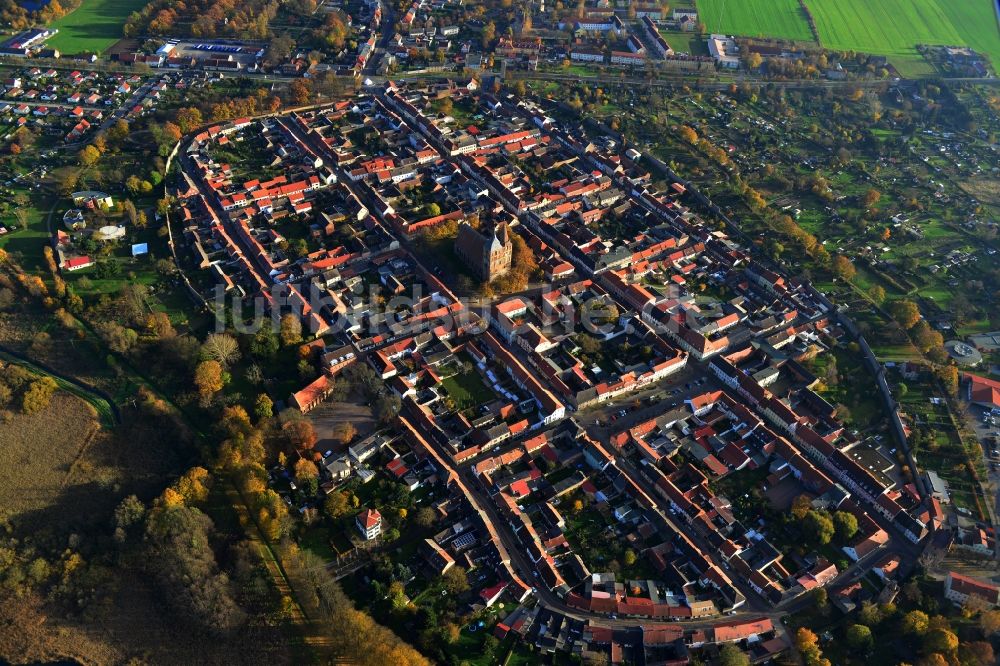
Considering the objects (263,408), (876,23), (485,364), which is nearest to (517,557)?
(485,364)

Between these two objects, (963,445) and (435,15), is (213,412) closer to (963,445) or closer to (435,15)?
(963,445)

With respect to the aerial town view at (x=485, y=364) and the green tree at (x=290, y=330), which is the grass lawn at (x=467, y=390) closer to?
the aerial town view at (x=485, y=364)

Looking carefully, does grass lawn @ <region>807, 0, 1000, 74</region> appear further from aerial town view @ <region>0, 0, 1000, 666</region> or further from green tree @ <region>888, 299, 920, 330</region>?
green tree @ <region>888, 299, 920, 330</region>

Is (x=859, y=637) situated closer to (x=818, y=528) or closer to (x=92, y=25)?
(x=818, y=528)

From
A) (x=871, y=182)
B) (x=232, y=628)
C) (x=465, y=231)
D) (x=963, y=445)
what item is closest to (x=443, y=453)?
(x=232, y=628)

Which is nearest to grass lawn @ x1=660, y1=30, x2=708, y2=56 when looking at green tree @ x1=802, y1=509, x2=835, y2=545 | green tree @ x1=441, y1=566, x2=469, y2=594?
green tree @ x1=802, y1=509, x2=835, y2=545

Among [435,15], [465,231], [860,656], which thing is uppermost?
[435,15]

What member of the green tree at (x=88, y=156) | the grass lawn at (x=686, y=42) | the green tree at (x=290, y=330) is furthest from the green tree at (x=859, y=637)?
the grass lawn at (x=686, y=42)
